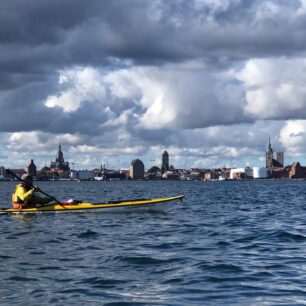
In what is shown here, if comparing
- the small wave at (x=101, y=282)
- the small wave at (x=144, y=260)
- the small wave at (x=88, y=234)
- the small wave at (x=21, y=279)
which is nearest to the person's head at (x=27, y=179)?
the small wave at (x=88, y=234)

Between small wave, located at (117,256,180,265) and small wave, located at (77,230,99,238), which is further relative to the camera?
small wave, located at (77,230,99,238)

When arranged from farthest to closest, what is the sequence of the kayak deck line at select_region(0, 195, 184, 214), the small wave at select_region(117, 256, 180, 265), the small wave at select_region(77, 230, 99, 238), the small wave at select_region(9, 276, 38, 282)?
1. the kayak deck line at select_region(0, 195, 184, 214)
2. the small wave at select_region(77, 230, 99, 238)
3. the small wave at select_region(117, 256, 180, 265)
4. the small wave at select_region(9, 276, 38, 282)

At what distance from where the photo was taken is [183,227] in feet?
80.7

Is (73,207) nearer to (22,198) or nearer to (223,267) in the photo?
(22,198)

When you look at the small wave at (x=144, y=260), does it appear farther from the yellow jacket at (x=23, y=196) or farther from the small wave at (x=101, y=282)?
the yellow jacket at (x=23, y=196)

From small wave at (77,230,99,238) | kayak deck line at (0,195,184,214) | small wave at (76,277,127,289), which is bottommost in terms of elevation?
small wave at (76,277,127,289)

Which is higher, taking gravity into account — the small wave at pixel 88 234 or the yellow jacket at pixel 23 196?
the yellow jacket at pixel 23 196

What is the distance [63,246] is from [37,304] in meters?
7.81

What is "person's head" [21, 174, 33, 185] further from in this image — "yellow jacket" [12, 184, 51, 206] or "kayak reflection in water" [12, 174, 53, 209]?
"yellow jacket" [12, 184, 51, 206]

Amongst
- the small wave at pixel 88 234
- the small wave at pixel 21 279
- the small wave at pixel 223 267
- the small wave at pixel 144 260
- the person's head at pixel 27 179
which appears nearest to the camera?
the small wave at pixel 21 279

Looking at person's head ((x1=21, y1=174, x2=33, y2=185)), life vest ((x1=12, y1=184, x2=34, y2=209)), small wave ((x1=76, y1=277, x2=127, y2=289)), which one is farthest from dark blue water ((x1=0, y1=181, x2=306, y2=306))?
person's head ((x1=21, y1=174, x2=33, y2=185))

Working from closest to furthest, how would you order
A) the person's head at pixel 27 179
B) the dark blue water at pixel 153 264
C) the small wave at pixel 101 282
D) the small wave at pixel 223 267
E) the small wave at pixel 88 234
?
the dark blue water at pixel 153 264, the small wave at pixel 101 282, the small wave at pixel 223 267, the small wave at pixel 88 234, the person's head at pixel 27 179

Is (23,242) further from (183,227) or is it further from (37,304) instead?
(37,304)

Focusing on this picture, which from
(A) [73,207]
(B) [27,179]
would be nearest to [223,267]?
(A) [73,207]
